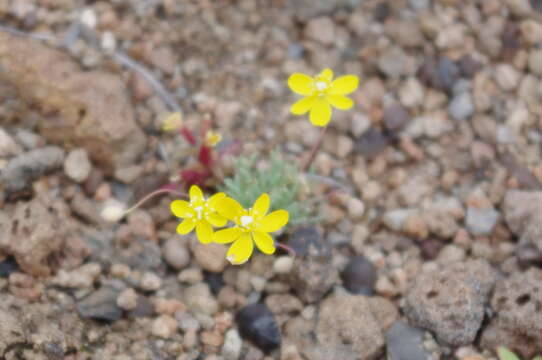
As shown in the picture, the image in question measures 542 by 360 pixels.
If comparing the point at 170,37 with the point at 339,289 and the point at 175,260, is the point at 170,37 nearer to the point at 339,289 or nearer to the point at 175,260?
the point at 175,260

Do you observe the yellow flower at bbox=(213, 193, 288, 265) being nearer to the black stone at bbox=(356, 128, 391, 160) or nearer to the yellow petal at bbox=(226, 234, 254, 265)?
the yellow petal at bbox=(226, 234, 254, 265)

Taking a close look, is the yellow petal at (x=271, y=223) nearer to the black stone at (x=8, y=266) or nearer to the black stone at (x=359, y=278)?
the black stone at (x=359, y=278)

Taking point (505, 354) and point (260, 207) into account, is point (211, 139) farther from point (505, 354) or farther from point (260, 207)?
point (505, 354)

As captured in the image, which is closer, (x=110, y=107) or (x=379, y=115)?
(x=110, y=107)

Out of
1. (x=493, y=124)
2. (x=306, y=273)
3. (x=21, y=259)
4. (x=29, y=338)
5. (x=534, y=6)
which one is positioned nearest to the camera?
(x=29, y=338)

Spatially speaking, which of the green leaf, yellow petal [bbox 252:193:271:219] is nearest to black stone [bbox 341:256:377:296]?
the green leaf

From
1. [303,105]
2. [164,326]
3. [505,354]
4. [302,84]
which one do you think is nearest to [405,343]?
[505,354]

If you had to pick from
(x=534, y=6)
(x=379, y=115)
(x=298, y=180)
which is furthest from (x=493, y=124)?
(x=298, y=180)
